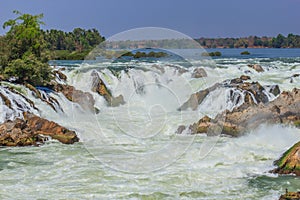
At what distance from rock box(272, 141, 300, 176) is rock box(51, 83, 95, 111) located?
1128cm

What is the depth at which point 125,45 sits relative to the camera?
10172 mm

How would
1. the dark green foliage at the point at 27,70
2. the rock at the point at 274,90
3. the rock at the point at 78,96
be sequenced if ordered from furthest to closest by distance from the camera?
the rock at the point at 274,90
the rock at the point at 78,96
the dark green foliage at the point at 27,70

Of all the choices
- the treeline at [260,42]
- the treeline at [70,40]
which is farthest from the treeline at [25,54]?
the treeline at [260,42]

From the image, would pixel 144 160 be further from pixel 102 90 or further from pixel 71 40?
pixel 71 40

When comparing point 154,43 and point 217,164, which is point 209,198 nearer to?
point 217,164

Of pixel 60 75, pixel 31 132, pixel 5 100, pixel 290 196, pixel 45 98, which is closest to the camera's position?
pixel 290 196

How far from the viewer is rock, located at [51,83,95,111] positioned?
21672mm

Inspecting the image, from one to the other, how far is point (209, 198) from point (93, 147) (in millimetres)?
5892

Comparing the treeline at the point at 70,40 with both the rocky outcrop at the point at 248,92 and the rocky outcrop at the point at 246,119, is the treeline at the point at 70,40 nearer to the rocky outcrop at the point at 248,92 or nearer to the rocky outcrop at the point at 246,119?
the rocky outcrop at the point at 248,92

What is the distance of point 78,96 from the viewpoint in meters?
22.5

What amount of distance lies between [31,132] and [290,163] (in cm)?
815

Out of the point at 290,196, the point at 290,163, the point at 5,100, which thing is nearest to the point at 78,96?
the point at 5,100

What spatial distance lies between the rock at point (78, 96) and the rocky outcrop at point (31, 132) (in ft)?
18.2

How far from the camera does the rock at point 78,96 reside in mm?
21672
